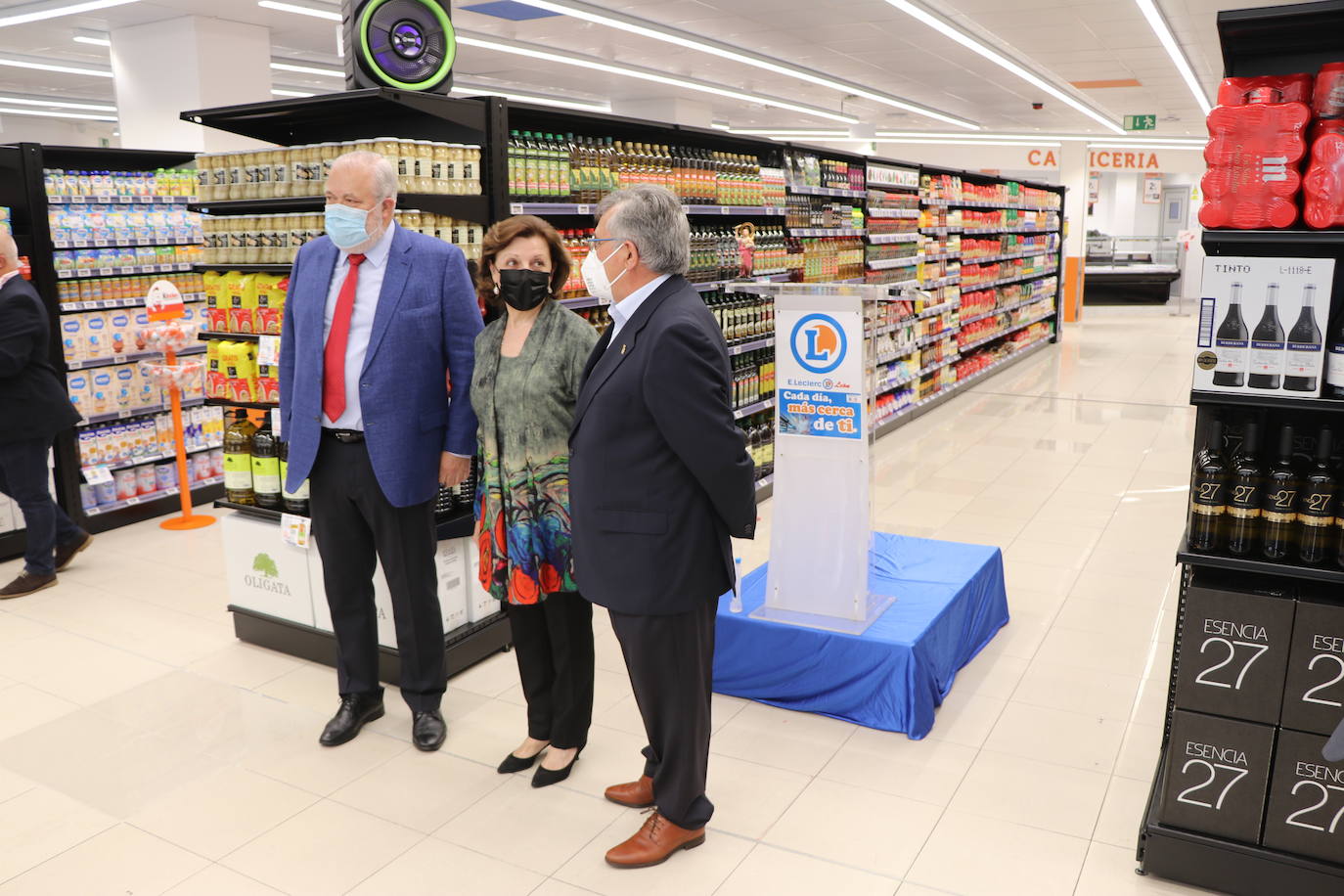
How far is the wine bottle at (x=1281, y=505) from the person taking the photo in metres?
2.50

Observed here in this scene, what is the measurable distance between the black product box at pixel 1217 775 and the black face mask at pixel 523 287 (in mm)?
2155

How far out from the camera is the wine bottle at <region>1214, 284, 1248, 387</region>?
8.31 ft

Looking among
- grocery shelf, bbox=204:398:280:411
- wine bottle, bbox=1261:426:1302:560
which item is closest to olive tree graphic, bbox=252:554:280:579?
grocery shelf, bbox=204:398:280:411

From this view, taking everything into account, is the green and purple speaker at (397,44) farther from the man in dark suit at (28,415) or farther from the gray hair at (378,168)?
the man in dark suit at (28,415)

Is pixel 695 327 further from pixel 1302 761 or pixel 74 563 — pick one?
pixel 74 563

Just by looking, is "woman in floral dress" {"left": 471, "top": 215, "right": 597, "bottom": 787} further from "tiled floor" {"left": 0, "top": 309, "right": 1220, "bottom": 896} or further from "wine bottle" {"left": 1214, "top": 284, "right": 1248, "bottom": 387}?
"wine bottle" {"left": 1214, "top": 284, "right": 1248, "bottom": 387}

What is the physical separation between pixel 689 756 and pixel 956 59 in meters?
11.6

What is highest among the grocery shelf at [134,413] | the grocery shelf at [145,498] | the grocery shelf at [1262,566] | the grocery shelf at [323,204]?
the grocery shelf at [323,204]

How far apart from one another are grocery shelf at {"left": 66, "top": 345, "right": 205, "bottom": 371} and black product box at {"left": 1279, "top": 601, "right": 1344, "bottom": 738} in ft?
20.9

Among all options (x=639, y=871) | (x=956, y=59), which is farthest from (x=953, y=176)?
(x=639, y=871)

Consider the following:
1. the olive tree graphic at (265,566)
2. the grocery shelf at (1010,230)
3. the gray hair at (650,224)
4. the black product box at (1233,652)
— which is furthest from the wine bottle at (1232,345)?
the grocery shelf at (1010,230)

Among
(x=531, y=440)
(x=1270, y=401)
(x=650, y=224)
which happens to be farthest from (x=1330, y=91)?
(x=531, y=440)

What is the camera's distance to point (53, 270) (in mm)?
5914

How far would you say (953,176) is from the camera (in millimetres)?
11148
